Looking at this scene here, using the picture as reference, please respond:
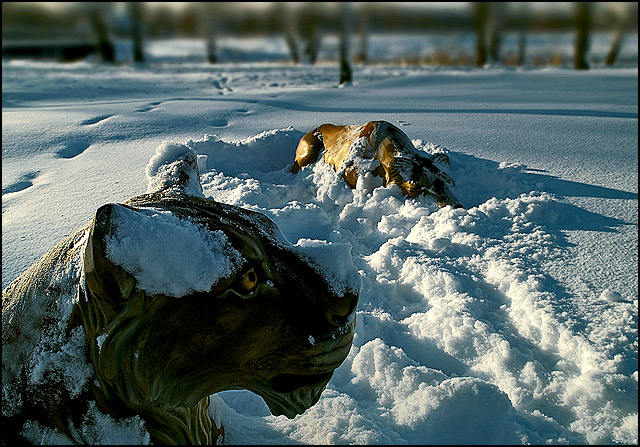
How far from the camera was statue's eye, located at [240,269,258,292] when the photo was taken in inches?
42.8

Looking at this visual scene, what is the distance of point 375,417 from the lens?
71.9 inches

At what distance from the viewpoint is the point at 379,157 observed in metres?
5.09

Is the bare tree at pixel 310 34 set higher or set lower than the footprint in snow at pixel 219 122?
higher

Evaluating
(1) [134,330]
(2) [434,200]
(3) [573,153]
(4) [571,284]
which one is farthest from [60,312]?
(3) [573,153]

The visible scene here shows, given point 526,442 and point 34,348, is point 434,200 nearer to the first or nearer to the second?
point 526,442

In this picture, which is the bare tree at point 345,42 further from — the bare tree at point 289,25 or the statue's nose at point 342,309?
the statue's nose at point 342,309

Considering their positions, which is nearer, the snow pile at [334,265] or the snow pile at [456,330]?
the snow pile at [334,265]

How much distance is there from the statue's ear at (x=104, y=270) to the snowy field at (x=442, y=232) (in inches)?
17.5

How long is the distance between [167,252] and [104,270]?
0.43ft

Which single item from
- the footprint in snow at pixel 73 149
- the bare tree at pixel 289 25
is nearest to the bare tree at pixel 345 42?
the bare tree at pixel 289 25

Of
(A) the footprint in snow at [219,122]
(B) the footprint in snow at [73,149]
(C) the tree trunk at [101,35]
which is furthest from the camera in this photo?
(C) the tree trunk at [101,35]

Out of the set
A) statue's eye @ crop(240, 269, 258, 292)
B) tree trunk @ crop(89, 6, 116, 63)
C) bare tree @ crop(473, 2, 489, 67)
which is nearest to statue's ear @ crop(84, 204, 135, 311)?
statue's eye @ crop(240, 269, 258, 292)

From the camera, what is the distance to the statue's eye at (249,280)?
109cm

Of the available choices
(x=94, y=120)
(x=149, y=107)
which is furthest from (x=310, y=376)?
(x=149, y=107)
